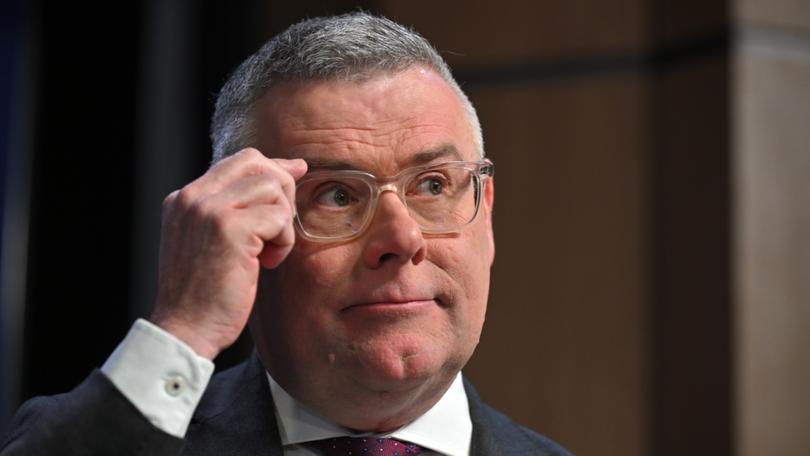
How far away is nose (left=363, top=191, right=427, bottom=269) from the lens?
1.47 m

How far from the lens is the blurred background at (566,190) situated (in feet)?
10.5

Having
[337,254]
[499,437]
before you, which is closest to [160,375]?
[337,254]

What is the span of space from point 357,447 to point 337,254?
0.31 meters

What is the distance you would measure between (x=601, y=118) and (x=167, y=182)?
181 cm

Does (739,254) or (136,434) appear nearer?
(136,434)

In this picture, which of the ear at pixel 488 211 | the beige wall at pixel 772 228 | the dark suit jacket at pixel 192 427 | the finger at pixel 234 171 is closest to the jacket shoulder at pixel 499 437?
the dark suit jacket at pixel 192 427

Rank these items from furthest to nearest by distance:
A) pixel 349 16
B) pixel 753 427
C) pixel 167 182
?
1. pixel 167 182
2. pixel 753 427
3. pixel 349 16

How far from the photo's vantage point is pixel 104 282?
3979mm

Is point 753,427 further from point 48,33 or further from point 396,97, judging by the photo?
point 48,33

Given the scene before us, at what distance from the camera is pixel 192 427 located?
1567 mm

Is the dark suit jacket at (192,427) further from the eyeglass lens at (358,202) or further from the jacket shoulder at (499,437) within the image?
the eyeglass lens at (358,202)

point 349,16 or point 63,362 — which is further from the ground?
point 349,16

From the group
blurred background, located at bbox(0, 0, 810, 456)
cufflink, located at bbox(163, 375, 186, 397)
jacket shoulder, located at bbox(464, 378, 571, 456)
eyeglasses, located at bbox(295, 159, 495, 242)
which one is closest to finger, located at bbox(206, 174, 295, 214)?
eyeglasses, located at bbox(295, 159, 495, 242)

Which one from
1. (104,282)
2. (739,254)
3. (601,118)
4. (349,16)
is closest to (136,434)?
(349,16)
